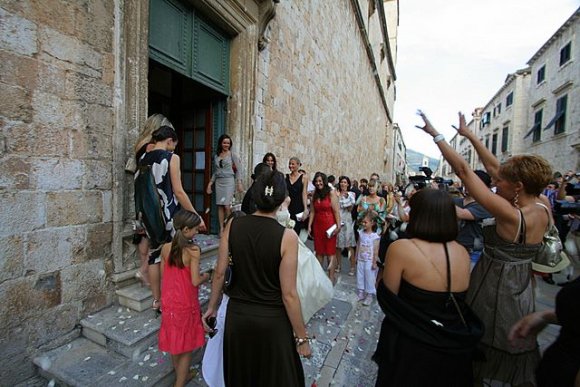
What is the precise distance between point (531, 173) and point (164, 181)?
2723mm

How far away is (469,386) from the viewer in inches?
62.6

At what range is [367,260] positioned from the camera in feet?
13.2

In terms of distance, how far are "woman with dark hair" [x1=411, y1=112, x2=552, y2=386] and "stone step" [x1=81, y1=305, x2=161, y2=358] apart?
2.47 meters

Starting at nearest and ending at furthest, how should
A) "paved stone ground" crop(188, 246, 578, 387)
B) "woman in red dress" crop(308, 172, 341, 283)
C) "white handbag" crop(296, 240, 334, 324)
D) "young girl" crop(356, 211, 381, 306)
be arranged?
"white handbag" crop(296, 240, 334, 324) → "paved stone ground" crop(188, 246, 578, 387) → "young girl" crop(356, 211, 381, 306) → "woman in red dress" crop(308, 172, 341, 283)

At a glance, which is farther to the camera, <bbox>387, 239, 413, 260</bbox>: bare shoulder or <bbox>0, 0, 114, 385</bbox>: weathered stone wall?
<bbox>0, 0, 114, 385</bbox>: weathered stone wall

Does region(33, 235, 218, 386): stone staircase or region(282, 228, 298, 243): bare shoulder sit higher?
region(282, 228, 298, 243): bare shoulder

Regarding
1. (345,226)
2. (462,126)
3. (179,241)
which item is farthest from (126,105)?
(345,226)

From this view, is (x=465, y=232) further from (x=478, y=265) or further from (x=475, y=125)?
(x=475, y=125)

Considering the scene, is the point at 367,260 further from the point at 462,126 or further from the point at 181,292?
the point at 181,292

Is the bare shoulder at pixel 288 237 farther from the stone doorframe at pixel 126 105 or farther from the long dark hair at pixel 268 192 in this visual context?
the stone doorframe at pixel 126 105

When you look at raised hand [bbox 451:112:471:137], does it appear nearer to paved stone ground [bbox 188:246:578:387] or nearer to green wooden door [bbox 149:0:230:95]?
paved stone ground [bbox 188:246:578:387]

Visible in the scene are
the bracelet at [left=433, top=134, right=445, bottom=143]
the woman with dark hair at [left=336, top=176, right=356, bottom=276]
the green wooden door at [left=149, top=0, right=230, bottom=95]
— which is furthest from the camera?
the woman with dark hair at [left=336, top=176, right=356, bottom=276]

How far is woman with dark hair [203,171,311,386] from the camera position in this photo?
156 cm

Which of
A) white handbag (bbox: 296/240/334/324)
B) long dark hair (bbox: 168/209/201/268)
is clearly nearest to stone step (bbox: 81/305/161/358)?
long dark hair (bbox: 168/209/201/268)
